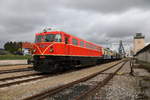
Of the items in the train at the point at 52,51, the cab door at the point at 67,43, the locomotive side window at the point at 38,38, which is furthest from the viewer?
the cab door at the point at 67,43

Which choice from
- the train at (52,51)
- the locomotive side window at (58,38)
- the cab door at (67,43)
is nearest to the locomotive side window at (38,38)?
the train at (52,51)

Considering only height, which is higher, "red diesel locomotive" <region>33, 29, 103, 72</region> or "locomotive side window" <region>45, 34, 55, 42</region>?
"locomotive side window" <region>45, 34, 55, 42</region>

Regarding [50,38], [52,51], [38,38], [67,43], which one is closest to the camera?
[52,51]

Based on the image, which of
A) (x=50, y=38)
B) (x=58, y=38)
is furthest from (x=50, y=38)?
(x=58, y=38)

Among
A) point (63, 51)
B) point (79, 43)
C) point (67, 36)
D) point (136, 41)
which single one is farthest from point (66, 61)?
point (136, 41)

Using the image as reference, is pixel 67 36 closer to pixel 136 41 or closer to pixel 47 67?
pixel 47 67

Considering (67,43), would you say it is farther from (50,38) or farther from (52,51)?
(52,51)

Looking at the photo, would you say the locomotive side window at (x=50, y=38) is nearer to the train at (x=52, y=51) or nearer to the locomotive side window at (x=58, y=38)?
the train at (x=52, y=51)

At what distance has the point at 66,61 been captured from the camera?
14.4 m

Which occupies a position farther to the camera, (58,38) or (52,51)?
(58,38)

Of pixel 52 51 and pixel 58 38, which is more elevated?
pixel 58 38

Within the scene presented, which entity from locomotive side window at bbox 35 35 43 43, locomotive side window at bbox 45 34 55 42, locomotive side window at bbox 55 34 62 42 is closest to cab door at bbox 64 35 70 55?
locomotive side window at bbox 55 34 62 42

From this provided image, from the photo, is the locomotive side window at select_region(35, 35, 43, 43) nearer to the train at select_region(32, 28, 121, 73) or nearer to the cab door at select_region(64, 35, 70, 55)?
the train at select_region(32, 28, 121, 73)

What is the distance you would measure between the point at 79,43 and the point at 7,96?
1188cm
